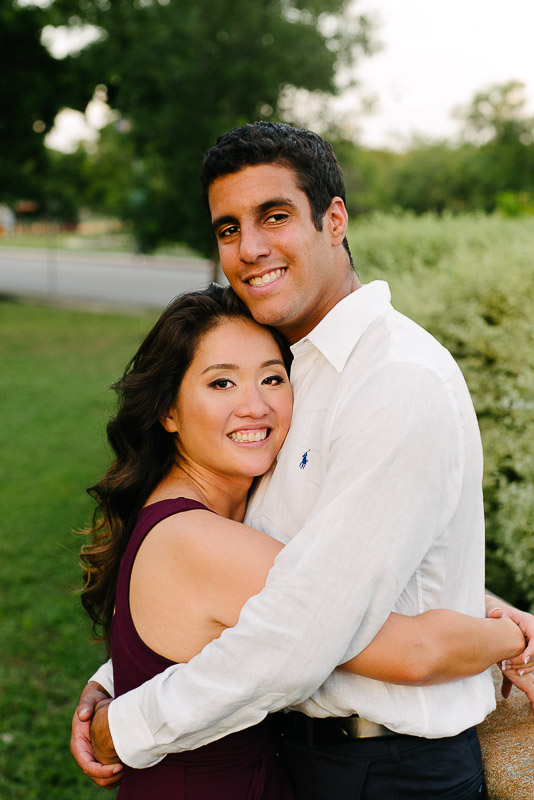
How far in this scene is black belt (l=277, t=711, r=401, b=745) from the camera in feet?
5.98

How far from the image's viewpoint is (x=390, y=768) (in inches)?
71.7

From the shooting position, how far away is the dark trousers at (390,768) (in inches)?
71.6

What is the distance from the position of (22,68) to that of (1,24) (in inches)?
47.6

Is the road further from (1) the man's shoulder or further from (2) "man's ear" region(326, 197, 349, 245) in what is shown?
(1) the man's shoulder

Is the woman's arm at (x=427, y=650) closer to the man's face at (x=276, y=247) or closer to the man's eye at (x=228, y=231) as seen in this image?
the man's face at (x=276, y=247)

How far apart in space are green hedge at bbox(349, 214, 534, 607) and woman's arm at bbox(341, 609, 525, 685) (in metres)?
1.74

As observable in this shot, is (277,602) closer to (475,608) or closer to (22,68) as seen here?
(475,608)

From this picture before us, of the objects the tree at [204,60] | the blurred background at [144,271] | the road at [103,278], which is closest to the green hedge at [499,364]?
the blurred background at [144,271]

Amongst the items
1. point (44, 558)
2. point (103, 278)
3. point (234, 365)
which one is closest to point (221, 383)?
point (234, 365)

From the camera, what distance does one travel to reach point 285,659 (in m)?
1.56

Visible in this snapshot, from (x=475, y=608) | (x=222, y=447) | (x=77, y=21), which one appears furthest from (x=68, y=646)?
(x=77, y=21)

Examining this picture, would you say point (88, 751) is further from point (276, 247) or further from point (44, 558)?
point (44, 558)

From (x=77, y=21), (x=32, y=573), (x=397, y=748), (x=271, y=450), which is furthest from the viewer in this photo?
(x=77, y=21)

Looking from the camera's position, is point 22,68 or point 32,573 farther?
point 22,68
